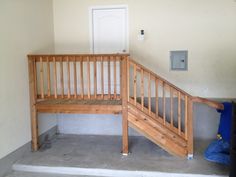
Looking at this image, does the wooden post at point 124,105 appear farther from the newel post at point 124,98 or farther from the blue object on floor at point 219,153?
the blue object on floor at point 219,153

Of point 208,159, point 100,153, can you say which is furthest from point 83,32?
point 208,159

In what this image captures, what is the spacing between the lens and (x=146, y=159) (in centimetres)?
414

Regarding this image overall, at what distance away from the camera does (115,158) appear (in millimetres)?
4184

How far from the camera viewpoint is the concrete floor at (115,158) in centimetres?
381

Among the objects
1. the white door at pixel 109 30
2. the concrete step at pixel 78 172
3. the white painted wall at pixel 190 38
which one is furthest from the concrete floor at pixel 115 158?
the white door at pixel 109 30

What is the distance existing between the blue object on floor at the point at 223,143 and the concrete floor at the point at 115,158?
0.11 m

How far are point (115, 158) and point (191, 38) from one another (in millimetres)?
2622

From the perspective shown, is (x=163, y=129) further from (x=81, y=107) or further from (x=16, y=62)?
(x=16, y=62)


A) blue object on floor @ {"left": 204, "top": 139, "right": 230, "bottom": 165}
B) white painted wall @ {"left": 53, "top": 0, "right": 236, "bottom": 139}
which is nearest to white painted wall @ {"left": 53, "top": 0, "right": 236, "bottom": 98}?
white painted wall @ {"left": 53, "top": 0, "right": 236, "bottom": 139}

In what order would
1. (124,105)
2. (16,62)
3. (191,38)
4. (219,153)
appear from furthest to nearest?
(191,38) → (124,105) → (16,62) → (219,153)

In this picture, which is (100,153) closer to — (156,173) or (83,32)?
(156,173)

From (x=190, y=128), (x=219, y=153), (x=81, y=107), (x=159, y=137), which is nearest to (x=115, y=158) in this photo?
(x=159, y=137)

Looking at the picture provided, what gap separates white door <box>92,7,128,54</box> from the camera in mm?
5250

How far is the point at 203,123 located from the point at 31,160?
3.18 meters
